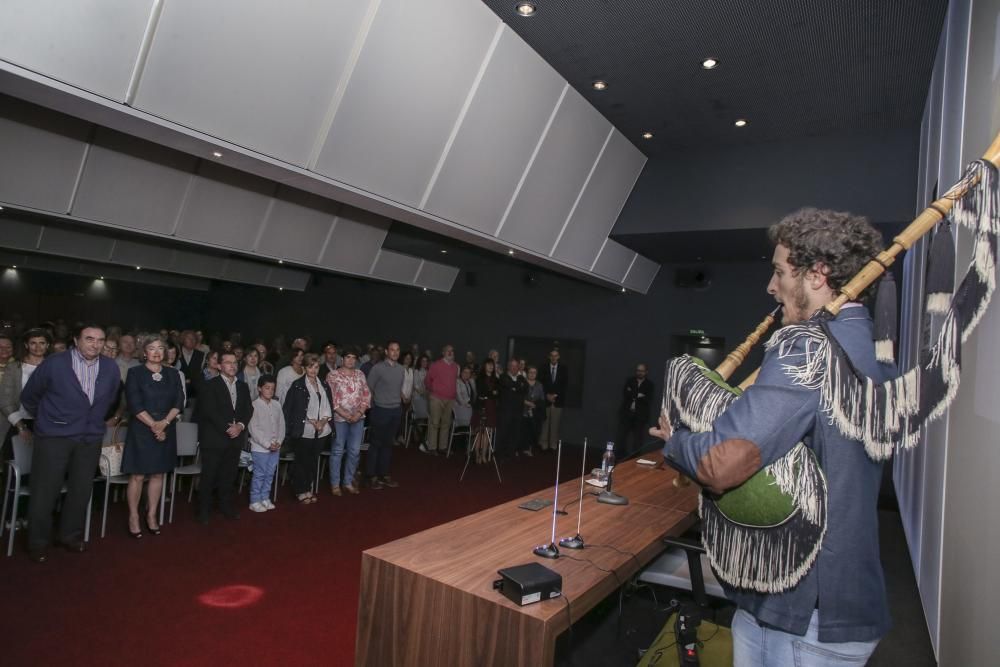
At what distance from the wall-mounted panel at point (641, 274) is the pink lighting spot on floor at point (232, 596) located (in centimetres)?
650

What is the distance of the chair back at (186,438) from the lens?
473cm

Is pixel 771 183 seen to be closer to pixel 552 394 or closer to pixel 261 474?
pixel 552 394

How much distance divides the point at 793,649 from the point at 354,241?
743cm

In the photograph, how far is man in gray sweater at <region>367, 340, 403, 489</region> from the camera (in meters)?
5.94

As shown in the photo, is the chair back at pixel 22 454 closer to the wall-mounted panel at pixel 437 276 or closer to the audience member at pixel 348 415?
the audience member at pixel 348 415

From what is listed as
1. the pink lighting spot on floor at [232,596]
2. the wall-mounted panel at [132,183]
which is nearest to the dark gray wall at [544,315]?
the wall-mounted panel at [132,183]

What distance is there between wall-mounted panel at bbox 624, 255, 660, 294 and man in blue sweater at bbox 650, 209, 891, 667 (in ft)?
23.8

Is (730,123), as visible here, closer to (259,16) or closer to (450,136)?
(450,136)

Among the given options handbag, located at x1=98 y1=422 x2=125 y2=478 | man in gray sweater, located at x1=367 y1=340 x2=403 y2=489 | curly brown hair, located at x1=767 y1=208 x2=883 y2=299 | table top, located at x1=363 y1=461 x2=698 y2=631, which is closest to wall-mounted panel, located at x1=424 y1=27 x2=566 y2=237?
man in gray sweater, located at x1=367 y1=340 x2=403 y2=489

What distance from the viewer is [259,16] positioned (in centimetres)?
305

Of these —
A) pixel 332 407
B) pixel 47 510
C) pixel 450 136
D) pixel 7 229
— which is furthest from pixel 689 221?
pixel 7 229

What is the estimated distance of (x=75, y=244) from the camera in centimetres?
777

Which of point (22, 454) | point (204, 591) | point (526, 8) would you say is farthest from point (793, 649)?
point (22, 454)

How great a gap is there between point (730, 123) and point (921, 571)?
13.2ft
